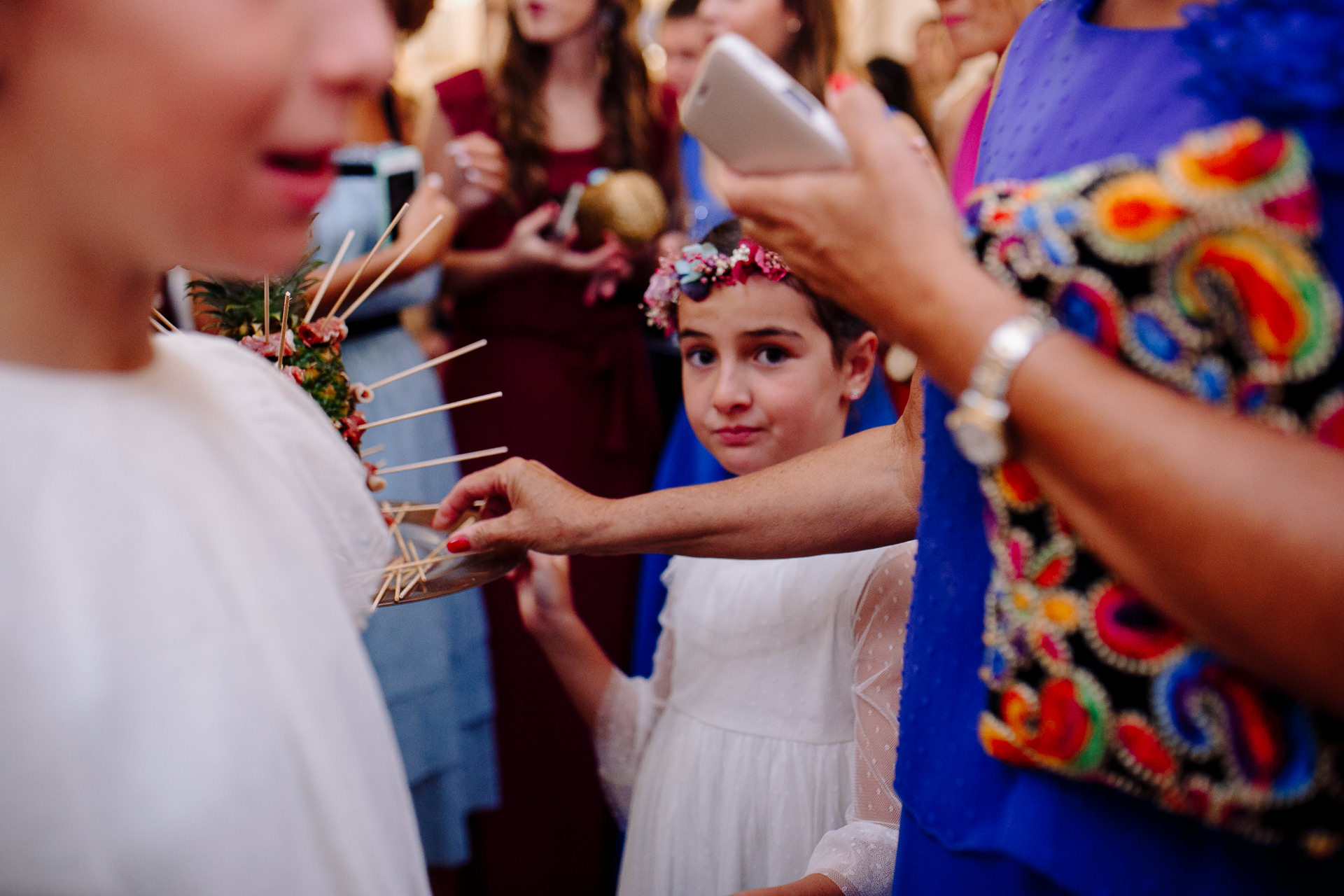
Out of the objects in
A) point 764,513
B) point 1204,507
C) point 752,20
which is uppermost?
point 752,20

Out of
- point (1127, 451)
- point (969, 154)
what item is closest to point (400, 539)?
point (1127, 451)

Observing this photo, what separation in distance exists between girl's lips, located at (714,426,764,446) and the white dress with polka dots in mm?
185

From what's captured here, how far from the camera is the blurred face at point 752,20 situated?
2414mm

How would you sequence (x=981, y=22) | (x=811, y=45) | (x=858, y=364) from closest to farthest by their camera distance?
(x=858, y=364), (x=981, y=22), (x=811, y=45)

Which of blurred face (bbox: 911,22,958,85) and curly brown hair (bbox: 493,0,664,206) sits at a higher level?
blurred face (bbox: 911,22,958,85)

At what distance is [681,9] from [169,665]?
2522 millimetres

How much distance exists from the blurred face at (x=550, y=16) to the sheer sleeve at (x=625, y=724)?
1526 mm

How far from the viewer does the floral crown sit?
4.88 ft

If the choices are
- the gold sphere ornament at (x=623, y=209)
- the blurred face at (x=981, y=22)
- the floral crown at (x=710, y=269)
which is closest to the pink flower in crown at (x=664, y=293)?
the floral crown at (x=710, y=269)

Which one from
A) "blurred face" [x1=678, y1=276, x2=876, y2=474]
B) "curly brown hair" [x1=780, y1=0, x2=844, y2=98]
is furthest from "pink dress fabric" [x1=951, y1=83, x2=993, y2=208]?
"curly brown hair" [x1=780, y1=0, x2=844, y2=98]

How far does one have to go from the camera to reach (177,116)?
1.87 ft

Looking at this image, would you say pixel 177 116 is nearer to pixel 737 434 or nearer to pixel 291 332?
pixel 291 332

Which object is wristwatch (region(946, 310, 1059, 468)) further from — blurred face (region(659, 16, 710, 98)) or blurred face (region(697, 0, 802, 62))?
blurred face (region(659, 16, 710, 98))

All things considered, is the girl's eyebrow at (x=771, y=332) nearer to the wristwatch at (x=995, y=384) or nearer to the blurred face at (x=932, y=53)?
the wristwatch at (x=995, y=384)
